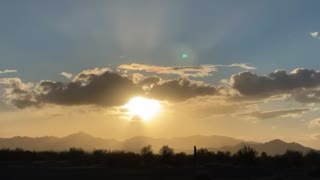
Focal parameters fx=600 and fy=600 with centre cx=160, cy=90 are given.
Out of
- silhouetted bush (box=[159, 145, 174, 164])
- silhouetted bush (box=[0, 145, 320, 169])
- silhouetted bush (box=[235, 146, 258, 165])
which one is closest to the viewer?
silhouetted bush (box=[0, 145, 320, 169])

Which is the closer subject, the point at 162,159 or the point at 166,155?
the point at 162,159

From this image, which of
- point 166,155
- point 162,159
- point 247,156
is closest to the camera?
point 162,159

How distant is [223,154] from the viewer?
324ft

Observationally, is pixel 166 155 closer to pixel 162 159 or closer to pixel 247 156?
pixel 162 159

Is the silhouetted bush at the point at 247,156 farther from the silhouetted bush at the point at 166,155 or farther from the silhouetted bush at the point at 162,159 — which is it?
the silhouetted bush at the point at 166,155

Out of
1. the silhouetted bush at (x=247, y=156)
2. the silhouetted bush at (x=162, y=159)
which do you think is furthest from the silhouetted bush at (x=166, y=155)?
the silhouetted bush at (x=247, y=156)

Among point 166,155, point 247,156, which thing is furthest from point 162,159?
point 247,156

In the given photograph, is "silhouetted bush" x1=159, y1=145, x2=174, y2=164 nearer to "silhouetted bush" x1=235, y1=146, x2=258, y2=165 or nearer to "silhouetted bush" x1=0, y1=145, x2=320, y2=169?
"silhouetted bush" x1=0, y1=145, x2=320, y2=169

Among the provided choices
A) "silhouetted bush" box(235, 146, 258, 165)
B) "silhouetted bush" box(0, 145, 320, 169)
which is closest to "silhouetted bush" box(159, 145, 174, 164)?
"silhouetted bush" box(0, 145, 320, 169)

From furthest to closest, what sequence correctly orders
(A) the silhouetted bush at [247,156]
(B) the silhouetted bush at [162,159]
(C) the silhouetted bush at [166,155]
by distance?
(A) the silhouetted bush at [247,156]
(C) the silhouetted bush at [166,155]
(B) the silhouetted bush at [162,159]

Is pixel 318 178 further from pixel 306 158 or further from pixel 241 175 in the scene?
pixel 306 158

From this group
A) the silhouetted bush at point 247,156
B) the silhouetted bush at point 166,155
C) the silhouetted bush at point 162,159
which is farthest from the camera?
the silhouetted bush at point 247,156

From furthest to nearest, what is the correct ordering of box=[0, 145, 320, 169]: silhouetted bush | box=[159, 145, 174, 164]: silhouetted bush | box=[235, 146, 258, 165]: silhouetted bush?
box=[235, 146, 258, 165]: silhouetted bush → box=[159, 145, 174, 164]: silhouetted bush → box=[0, 145, 320, 169]: silhouetted bush

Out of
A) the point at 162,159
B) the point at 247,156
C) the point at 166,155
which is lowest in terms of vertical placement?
the point at 162,159
